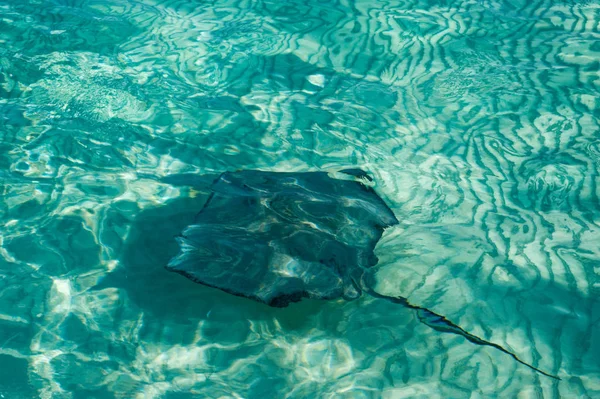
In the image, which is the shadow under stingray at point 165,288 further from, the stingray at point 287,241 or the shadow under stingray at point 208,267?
the stingray at point 287,241

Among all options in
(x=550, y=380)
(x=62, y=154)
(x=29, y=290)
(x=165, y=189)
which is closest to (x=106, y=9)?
(x=62, y=154)

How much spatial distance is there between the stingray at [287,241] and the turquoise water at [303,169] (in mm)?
321

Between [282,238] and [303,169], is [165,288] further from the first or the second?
[303,169]

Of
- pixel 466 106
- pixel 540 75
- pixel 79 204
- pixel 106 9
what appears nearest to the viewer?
pixel 79 204

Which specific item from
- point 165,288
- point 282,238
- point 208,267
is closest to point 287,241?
point 282,238

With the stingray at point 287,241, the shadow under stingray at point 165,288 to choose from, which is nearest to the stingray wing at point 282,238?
the stingray at point 287,241

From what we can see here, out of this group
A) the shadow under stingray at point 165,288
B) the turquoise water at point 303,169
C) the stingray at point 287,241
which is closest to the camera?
the stingray at point 287,241

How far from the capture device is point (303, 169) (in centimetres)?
554

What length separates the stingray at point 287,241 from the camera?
3592mm

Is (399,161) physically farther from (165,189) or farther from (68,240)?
(68,240)

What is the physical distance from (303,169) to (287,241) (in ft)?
5.65

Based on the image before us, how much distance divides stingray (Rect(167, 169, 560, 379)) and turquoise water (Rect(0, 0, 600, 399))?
321 mm

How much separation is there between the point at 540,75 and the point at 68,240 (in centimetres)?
547

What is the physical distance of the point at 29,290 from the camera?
409cm
